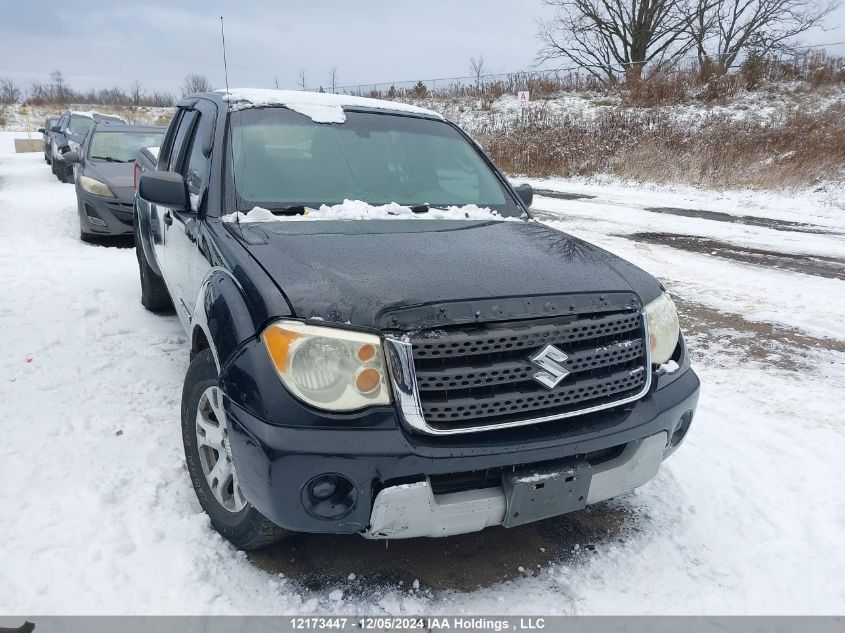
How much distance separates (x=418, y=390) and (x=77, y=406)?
2.59 meters

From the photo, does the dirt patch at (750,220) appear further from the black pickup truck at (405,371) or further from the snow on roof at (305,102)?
the black pickup truck at (405,371)

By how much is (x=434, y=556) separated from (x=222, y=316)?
49.9 inches

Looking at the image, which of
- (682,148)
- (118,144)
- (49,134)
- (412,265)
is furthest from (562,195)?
(49,134)

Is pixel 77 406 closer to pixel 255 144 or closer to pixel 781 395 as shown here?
pixel 255 144

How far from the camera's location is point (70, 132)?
15805 mm

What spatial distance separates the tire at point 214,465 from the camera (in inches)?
86.5

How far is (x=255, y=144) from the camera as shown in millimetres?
3076

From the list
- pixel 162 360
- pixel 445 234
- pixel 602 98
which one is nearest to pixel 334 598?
pixel 445 234

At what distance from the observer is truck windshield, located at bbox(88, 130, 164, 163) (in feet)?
30.2

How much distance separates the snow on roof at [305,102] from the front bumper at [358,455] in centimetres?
185

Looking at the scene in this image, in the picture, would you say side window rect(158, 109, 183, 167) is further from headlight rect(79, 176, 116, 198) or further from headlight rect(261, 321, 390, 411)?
headlight rect(79, 176, 116, 198)

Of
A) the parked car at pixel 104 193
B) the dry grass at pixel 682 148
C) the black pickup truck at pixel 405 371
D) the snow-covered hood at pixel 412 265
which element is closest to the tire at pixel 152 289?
the black pickup truck at pixel 405 371

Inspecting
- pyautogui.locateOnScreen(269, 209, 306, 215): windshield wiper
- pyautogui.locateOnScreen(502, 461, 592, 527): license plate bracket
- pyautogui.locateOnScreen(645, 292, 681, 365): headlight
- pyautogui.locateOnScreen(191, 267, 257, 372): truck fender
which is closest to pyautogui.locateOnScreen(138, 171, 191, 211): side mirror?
pyautogui.locateOnScreen(269, 209, 306, 215): windshield wiper

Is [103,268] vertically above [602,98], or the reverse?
[602,98]
